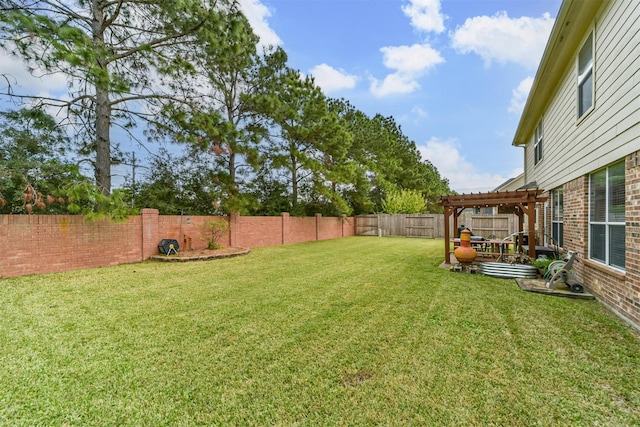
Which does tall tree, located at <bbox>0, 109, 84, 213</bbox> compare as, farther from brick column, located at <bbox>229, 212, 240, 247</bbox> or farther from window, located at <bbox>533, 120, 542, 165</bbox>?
window, located at <bbox>533, 120, 542, 165</bbox>

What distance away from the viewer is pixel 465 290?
16.7 ft

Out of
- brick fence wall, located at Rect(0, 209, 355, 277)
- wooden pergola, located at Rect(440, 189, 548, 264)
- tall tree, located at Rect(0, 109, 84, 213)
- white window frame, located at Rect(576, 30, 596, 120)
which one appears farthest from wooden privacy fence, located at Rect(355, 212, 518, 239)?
tall tree, located at Rect(0, 109, 84, 213)

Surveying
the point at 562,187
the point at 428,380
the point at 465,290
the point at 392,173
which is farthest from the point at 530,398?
the point at 392,173

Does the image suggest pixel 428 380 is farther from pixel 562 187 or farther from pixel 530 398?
pixel 562 187

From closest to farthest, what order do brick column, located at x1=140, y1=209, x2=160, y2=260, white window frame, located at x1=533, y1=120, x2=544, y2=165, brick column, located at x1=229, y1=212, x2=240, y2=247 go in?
brick column, located at x1=140, y1=209, x2=160, y2=260 < white window frame, located at x1=533, y1=120, x2=544, y2=165 < brick column, located at x1=229, y1=212, x2=240, y2=247

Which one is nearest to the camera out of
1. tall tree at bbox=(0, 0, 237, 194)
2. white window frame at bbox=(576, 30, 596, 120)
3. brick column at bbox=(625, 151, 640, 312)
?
brick column at bbox=(625, 151, 640, 312)

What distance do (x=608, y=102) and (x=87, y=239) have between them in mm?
10944

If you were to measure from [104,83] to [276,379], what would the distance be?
289 inches

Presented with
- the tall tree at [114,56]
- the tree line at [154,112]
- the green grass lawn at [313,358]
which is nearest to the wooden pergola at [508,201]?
the green grass lawn at [313,358]

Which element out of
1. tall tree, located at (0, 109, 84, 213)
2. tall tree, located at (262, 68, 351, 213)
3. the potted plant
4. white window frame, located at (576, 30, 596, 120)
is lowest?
the potted plant

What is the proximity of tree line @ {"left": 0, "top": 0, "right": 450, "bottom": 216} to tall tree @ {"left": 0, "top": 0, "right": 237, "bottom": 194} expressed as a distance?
28 millimetres

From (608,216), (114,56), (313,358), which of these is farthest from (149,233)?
(608,216)

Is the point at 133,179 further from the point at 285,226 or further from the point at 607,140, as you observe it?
the point at 607,140

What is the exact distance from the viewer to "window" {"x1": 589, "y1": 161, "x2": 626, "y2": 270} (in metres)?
3.78
